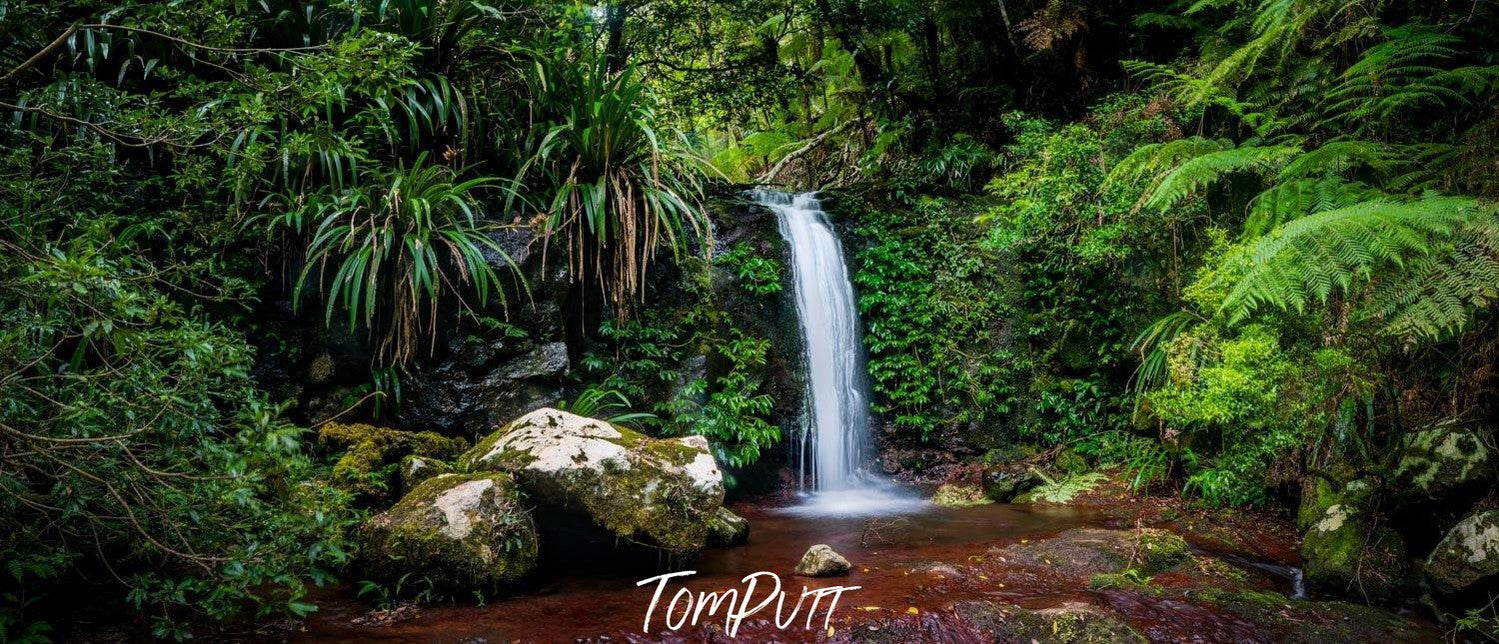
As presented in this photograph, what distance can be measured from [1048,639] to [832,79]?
10.1m

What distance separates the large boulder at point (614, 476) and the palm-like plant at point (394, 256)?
3.69 feet

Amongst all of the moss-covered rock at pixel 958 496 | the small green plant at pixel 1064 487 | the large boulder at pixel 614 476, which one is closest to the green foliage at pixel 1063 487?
the small green plant at pixel 1064 487

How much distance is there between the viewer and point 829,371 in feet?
21.9

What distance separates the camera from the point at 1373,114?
427 centimetres

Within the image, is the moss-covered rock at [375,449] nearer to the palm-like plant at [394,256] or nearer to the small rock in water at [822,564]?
the palm-like plant at [394,256]

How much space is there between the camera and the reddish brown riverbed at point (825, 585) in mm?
2893

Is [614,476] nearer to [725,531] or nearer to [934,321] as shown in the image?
[725,531]

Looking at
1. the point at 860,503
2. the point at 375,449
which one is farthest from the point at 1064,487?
the point at 375,449

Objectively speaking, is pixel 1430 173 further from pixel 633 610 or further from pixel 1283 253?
pixel 633 610

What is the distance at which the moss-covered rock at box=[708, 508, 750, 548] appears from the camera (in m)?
4.23

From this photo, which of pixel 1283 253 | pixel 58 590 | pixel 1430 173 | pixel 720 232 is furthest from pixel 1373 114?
pixel 58 590

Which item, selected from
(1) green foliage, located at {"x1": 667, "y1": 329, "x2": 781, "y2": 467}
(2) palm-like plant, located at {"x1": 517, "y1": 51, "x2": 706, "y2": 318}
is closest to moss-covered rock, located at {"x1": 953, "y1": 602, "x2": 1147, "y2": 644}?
(1) green foliage, located at {"x1": 667, "y1": 329, "x2": 781, "y2": 467}

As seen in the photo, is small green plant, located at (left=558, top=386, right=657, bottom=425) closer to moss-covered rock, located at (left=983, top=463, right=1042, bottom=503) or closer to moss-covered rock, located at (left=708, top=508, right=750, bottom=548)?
moss-covered rock, located at (left=708, top=508, right=750, bottom=548)

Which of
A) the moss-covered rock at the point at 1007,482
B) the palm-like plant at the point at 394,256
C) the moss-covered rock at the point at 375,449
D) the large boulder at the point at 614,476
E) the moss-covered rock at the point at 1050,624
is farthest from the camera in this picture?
the moss-covered rock at the point at 1007,482
